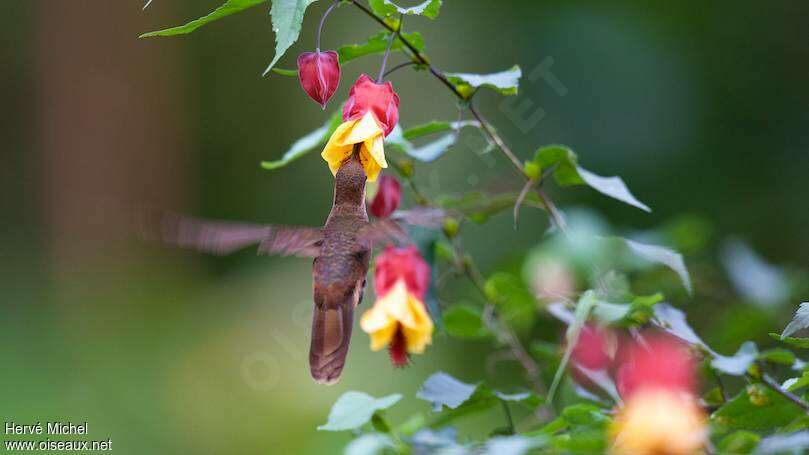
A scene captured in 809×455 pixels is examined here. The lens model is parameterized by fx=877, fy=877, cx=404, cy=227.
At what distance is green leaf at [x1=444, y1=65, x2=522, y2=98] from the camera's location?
0.80 m

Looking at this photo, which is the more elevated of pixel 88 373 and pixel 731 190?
pixel 88 373

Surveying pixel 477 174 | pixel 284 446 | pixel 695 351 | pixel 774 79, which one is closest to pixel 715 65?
pixel 774 79

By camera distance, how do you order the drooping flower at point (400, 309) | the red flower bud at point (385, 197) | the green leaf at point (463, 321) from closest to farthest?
the drooping flower at point (400, 309)
the red flower bud at point (385, 197)
the green leaf at point (463, 321)

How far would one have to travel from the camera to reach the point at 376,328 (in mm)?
826

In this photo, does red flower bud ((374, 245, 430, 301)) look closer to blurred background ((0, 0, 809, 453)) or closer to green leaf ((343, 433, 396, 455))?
green leaf ((343, 433, 396, 455))

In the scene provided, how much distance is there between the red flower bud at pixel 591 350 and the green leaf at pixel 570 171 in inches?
6.8

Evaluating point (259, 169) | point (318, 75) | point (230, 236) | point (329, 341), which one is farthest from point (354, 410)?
point (259, 169)

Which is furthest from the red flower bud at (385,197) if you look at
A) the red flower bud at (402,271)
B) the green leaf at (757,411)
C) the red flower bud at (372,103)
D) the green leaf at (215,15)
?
the green leaf at (757,411)

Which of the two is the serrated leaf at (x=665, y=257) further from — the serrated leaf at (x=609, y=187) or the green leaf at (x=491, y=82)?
the green leaf at (x=491, y=82)

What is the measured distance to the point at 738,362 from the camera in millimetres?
758

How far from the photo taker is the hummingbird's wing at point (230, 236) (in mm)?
704

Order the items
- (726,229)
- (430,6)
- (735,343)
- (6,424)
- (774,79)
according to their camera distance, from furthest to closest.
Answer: (774,79)
(726,229)
(6,424)
(735,343)
(430,6)

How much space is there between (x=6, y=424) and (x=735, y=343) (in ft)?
4.39

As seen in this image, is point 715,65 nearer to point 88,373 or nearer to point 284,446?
point 284,446
